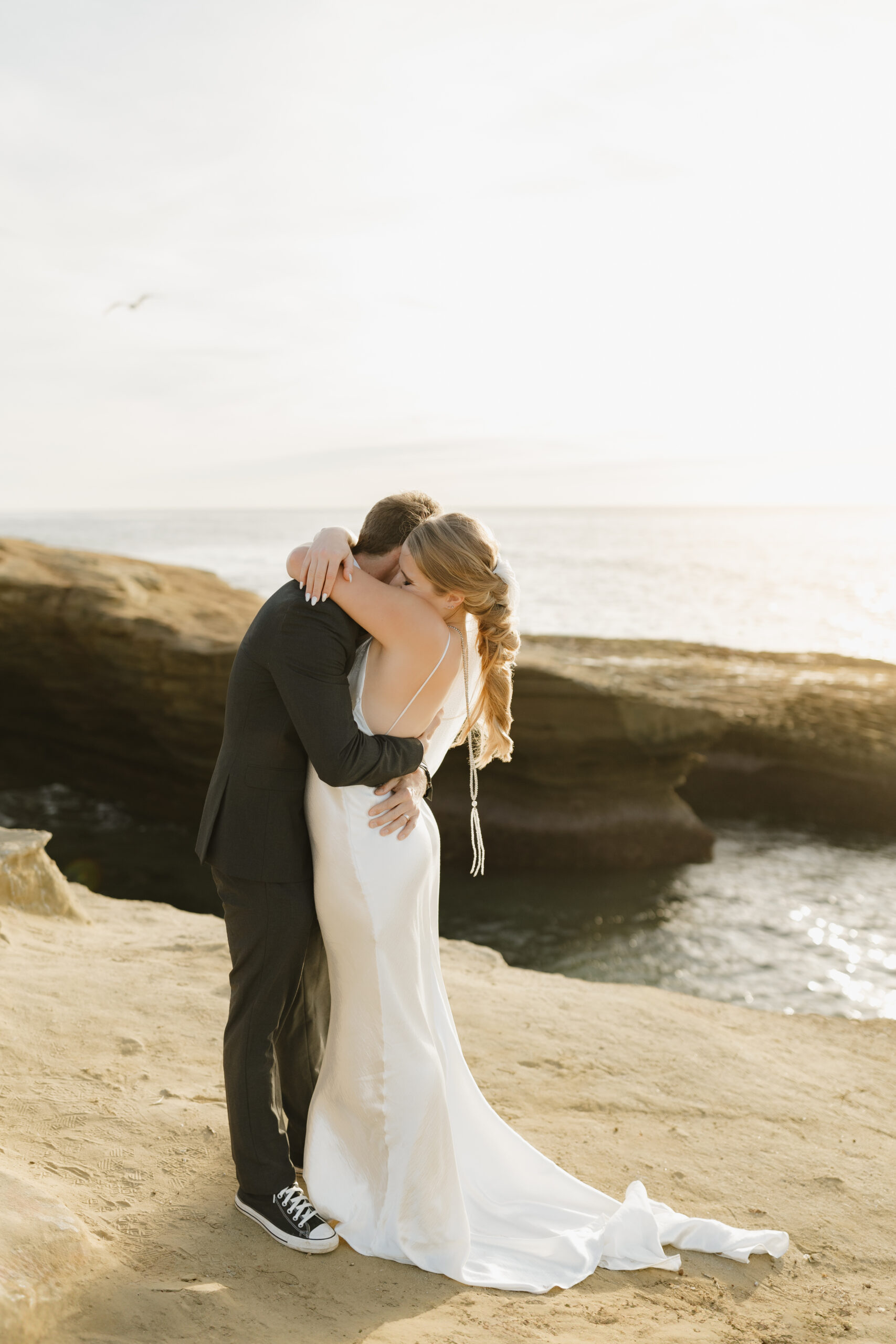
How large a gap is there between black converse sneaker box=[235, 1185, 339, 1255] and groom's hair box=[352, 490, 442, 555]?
6.06ft

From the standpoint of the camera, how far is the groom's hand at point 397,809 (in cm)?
269

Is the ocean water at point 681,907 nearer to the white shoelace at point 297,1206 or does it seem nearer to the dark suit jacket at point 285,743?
the white shoelace at point 297,1206

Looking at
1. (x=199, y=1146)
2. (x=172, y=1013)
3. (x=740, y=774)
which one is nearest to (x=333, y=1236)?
(x=199, y=1146)

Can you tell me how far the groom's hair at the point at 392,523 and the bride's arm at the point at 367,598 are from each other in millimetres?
111

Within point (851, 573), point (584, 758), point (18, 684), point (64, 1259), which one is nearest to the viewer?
point (64, 1259)

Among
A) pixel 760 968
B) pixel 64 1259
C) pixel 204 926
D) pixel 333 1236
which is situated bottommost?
pixel 760 968

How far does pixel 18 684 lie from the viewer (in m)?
13.1

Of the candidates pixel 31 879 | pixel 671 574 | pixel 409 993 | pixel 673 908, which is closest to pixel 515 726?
pixel 673 908

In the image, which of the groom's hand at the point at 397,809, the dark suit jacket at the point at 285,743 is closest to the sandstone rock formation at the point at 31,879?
the dark suit jacket at the point at 285,743

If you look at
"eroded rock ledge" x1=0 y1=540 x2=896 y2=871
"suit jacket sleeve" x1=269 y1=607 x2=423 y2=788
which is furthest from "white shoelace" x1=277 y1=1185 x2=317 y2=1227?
"eroded rock ledge" x1=0 y1=540 x2=896 y2=871

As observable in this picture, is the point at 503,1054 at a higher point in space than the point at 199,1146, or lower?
lower

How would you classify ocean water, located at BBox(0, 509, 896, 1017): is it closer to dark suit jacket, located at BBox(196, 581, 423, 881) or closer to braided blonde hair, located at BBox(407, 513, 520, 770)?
braided blonde hair, located at BBox(407, 513, 520, 770)

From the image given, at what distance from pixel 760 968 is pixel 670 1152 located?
5.71 meters

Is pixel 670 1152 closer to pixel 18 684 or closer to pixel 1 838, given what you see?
pixel 1 838
